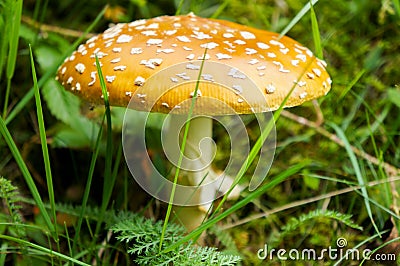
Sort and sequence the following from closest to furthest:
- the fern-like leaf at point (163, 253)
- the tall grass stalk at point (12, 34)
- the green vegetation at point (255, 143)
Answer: the fern-like leaf at point (163, 253), the tall grass stalk at point (12, 34), the green vegetation at point (255, 143)

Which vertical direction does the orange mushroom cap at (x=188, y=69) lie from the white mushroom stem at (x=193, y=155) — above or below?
above

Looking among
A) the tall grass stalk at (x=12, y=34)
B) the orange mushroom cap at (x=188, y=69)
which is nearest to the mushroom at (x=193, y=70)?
the orange mushroom cap at (x=188, y=69)

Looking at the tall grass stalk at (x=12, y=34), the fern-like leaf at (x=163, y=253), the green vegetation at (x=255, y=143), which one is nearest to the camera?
the fern-like leaf at (x=163, y=253)

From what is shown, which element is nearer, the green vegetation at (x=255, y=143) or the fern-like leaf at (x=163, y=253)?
the fern-like leaf at (x=163, y=253)

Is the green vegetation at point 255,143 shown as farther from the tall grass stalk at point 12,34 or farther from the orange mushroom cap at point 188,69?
the orange mushroom cap at point 188,69

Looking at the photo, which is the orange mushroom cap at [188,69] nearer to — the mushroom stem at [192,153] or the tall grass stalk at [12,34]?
the tall grass stalk at [12,34]

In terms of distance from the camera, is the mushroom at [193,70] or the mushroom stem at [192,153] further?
the mushroom stem at [192,153]

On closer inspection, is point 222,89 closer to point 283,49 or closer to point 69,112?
point 283,49

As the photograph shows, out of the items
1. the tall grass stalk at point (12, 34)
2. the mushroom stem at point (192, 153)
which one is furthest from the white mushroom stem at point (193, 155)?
the tall grass stalk at point (12, 34)
